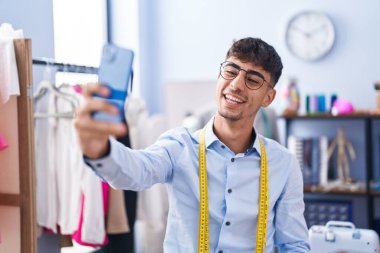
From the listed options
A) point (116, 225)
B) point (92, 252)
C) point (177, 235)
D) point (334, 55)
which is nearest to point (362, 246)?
point (177, 235)

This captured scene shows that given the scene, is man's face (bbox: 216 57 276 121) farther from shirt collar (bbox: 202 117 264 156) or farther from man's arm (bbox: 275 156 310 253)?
man's arm (bbox: 275 156 310 253)

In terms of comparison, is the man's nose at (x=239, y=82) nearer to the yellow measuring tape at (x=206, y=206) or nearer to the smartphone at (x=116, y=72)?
the yellow measuring tape at (x=206, y=206)

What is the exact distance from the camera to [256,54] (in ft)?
5.38

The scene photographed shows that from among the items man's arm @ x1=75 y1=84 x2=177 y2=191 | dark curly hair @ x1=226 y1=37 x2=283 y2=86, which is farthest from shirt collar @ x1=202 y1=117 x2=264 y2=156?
dark curly hair @ x1=226 y1=37 x2=283 y2=86

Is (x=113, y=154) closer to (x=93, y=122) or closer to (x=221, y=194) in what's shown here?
(x=93, y=122)

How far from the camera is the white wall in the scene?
4238 mm

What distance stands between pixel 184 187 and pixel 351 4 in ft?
10.6

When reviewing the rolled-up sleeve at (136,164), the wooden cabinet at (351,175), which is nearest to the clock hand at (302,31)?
the wooden cabinet at (351,175)

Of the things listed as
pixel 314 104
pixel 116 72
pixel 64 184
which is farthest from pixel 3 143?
pixel 314 104

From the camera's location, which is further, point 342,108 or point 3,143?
point 342,108

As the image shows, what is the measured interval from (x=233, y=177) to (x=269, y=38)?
9.96 feet

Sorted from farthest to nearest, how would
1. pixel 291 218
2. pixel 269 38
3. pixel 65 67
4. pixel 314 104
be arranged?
pixel 269 38, pixel 314 104, pixel 65 67, pixel 291 218

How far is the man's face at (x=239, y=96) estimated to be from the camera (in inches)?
63.1

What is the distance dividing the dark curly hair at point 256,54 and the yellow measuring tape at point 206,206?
0.92 feet
